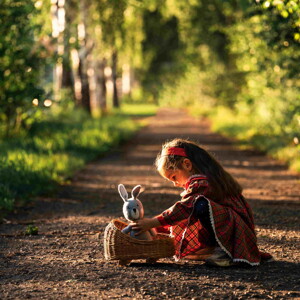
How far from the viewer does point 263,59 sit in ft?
54.5

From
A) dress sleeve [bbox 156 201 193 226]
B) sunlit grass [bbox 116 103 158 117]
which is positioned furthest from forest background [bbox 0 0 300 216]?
dress sleeve [bbox 156 201 193 226]

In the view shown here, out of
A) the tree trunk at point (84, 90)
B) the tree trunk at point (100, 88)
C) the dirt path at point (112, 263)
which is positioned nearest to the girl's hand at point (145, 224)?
the dirt path at point (112, 263)

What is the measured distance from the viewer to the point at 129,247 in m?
5.39

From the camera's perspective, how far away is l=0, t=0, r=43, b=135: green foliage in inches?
496

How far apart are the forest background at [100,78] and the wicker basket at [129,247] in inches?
132

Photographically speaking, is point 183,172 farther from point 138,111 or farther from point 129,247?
point 138,111

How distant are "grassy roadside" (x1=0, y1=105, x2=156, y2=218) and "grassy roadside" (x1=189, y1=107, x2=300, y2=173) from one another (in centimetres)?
368

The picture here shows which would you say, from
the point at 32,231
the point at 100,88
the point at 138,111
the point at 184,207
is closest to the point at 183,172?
the point at 184,207

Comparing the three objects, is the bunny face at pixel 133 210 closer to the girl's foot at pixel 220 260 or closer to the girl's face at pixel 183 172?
the girl's face at pixel 183 172

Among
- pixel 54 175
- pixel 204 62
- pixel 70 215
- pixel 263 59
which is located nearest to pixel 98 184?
pixel 54 175

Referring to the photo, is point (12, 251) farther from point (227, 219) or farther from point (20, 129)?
point (20, 129)

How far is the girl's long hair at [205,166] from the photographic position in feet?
18.3

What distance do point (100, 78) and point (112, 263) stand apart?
25256 mm

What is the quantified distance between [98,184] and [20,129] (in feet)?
16.8
